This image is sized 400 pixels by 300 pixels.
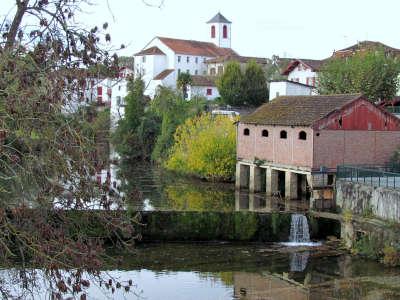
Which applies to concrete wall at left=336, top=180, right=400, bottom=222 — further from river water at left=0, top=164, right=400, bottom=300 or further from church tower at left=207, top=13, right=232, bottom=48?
church tower at left=207, top=13, right=232, bottom=48

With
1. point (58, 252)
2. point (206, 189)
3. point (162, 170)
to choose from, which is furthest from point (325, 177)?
point (58, 252)

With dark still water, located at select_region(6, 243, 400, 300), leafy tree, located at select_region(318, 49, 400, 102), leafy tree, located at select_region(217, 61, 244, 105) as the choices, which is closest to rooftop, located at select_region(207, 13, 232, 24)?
leafy tree, located at select_region(217, 61, 244, 105)

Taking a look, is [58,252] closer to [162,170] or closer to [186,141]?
[186,141]

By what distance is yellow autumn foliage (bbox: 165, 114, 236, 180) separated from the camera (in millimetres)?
41281

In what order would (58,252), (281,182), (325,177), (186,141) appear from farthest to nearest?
(186,141), (281,182), (325,177), (58,252)

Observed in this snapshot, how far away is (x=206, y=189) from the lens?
38219 mm

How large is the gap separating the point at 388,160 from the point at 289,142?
193 inches

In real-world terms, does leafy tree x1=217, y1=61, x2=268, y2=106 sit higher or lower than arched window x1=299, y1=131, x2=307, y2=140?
higher

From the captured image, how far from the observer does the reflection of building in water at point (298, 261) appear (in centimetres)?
2291

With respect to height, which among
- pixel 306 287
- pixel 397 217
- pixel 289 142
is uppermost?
pixel 289 142

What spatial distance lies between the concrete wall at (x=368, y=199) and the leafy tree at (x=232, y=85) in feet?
117

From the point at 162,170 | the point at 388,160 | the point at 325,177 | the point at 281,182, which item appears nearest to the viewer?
the point at 325,177

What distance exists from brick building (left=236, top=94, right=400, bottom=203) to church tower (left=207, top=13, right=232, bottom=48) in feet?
213

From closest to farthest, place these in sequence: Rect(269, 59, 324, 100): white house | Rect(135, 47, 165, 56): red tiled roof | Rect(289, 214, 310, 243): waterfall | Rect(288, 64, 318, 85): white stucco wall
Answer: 1. Rect(289, 214, 310, 243): waterfall
2. Rect(269, 59, 324, 100): white house
3. Rect(288, 64, 318, 85): white stucco wall
4. Rect(135, 47, 165, 56): red tiled roof
